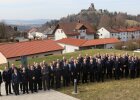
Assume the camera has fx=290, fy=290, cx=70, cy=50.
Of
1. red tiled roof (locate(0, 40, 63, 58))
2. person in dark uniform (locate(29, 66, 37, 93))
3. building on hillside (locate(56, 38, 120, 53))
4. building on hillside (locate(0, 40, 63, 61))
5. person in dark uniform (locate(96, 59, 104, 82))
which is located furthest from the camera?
building on hillside (locate(56, 38, 120, 53))

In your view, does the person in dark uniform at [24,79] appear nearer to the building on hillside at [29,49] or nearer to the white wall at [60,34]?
the building on hillside at [29,49]

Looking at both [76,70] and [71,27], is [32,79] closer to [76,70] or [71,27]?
[76,70]

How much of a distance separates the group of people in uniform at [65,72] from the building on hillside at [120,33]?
272 ft

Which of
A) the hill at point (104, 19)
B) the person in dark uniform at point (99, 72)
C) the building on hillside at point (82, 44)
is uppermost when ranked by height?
the hill at point (104, 19)

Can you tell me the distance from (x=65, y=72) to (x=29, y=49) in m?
22.2

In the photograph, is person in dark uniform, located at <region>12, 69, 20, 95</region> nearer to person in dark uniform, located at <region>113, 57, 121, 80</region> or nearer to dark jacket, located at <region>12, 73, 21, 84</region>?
dark jacket, located at <region>12, 73, 21, 84</region>

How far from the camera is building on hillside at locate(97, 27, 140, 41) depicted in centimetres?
10688

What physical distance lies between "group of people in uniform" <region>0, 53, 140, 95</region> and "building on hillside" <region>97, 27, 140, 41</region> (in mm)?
82761

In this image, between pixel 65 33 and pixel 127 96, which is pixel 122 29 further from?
pixel 127 96

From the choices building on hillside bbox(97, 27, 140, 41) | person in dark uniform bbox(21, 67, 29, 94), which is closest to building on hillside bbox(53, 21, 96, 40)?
building on hillside bbox(97, 27, 140, 41)

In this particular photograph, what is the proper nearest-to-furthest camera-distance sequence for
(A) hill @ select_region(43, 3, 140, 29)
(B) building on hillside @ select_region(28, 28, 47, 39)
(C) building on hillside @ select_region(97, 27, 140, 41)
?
(C) building on hillside @ select_region(97, 27, 140, 41), (B) building on hillside @ select_region(28, 28, 47, 39), (A) hill @ select_region(43, 3, 140, 29)

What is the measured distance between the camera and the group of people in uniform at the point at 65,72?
57.2 ft

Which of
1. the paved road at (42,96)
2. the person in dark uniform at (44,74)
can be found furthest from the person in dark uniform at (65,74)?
the paved road at (42,96)

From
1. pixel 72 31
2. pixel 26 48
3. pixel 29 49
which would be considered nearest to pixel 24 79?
pixel 29 49
